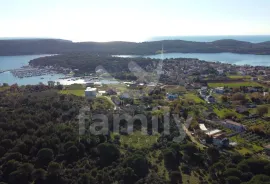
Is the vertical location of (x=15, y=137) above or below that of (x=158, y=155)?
above

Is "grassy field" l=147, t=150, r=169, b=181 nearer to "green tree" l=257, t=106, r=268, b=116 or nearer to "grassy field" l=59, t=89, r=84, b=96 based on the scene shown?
"green tree" l=257, t=106, r=268, b=116

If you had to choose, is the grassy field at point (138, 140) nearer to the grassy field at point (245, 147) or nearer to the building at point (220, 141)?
the building at point (220, 141)

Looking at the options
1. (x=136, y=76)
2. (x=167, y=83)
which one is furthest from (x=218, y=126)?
(x=136, y=76)

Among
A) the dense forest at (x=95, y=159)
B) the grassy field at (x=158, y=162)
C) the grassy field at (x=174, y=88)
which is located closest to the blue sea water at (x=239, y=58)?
the grassy field at (x=174, y=88)

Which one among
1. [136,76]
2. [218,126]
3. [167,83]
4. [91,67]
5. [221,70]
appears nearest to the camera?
[218,126]

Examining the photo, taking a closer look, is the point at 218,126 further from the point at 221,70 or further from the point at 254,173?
the point at 221,70

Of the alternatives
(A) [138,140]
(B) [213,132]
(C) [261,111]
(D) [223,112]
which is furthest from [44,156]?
(C) [261,111]

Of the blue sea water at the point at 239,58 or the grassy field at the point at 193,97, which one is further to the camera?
the blue sea water at the point at 239,58
